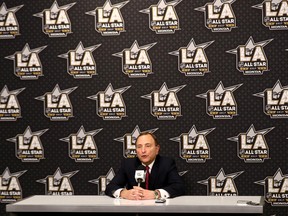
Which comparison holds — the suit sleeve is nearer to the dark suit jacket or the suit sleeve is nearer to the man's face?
the dark suit jacket

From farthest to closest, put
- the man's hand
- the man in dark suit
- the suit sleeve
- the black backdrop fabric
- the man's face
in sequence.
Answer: the black backdrop fabric, the man's face, the man in dark suit, the suit sleeve, the man's hand

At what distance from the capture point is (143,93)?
5.77m

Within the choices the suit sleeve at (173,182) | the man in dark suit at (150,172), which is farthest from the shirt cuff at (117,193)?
the suit sleeve at (173,182)

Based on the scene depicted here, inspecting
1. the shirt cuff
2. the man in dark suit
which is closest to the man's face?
the man in dark suit

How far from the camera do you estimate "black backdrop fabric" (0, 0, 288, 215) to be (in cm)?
558

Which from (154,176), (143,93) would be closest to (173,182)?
(154,176)

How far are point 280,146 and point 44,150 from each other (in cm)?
241

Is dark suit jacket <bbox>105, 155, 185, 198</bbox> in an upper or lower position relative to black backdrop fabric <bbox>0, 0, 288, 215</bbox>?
lower

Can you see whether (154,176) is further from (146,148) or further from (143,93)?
(143,93)

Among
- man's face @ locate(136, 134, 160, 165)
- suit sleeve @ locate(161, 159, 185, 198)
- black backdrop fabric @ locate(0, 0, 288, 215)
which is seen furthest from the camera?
black backdrop fabric @ locate(0, 0, 288, 215)

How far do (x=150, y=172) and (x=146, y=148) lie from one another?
23 cm

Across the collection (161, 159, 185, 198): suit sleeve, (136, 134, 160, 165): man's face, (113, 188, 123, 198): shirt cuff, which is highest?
(136, 134, 160, 165): man's face

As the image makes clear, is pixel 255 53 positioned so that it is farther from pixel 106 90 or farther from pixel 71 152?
pixel 71 152

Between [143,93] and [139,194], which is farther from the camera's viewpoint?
[143,93]
